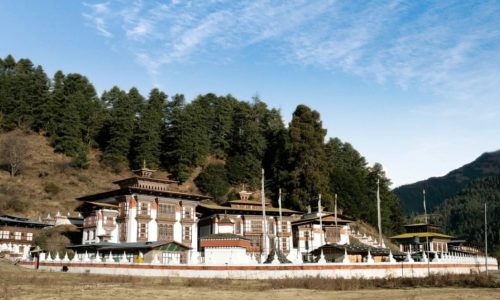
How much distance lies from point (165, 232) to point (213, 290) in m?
33.1

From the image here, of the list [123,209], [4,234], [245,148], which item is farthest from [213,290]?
[245,148]

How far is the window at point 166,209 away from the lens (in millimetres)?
64812

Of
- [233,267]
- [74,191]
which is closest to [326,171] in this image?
[74,191]

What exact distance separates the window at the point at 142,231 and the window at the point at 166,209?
3.12 metres

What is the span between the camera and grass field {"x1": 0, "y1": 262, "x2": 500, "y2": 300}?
28.2m

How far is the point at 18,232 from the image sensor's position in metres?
66.1

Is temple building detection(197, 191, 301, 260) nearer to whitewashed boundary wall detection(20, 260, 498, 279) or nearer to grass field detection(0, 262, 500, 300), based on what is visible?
whitewashed boundary wall detection(20, 260, 498, 279)

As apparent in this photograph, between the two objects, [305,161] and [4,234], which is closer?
[4,234]

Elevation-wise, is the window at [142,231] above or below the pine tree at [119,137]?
below

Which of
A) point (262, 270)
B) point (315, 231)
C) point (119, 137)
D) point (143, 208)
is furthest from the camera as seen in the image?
point (119, 137)

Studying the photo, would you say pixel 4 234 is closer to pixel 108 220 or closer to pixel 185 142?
pixel 108 220

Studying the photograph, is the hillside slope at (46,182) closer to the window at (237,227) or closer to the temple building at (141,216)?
the temple building at (141,216)

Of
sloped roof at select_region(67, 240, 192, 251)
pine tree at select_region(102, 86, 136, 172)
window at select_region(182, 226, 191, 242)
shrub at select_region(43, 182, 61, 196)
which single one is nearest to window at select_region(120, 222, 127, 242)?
sloped roof at select_region(67, 240, 192, 251)

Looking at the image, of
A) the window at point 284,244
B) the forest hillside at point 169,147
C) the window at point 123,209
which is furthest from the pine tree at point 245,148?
the window at point 123,209
